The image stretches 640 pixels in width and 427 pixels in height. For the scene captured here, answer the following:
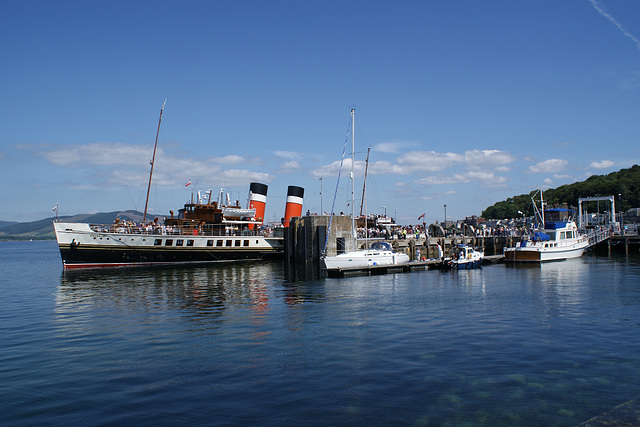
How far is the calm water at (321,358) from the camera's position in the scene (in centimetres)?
1080

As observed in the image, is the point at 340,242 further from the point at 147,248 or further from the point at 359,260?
the point at 147,248

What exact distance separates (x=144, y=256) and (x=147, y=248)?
1.02m

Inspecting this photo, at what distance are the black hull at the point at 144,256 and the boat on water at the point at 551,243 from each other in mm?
32165

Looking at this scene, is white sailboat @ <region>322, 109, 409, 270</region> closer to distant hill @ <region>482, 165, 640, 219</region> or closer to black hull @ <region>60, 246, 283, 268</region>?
black hull @ <region>60, 246, 283, 268</region>

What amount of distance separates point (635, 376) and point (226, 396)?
458 inches

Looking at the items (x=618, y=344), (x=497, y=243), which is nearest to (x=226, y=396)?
(x=618, y=344)

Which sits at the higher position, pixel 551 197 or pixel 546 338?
pixel 551 197

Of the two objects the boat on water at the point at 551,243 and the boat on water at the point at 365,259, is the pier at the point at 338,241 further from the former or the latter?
the boat on water at the point at 365,259

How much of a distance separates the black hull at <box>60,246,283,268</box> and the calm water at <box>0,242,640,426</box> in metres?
20.7

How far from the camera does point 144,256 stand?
5222 cm

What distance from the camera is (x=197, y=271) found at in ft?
153

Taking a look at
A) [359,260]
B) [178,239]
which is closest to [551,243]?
[359,260]

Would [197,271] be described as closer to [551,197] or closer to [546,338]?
[546,338]

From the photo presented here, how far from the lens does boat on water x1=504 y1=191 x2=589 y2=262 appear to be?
51.0m
